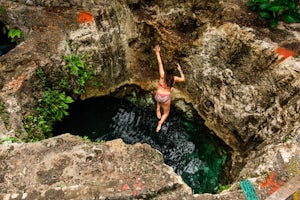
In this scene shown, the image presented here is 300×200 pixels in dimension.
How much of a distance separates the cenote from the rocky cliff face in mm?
401

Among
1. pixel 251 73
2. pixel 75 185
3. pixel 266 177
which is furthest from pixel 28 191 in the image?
pixel 251 73

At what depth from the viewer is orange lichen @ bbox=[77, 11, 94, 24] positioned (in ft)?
25.8

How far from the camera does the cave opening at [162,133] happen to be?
7805mm

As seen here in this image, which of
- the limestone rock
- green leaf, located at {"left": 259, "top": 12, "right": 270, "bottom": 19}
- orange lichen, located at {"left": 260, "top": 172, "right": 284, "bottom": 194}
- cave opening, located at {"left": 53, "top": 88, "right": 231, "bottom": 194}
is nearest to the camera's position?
the limestone rock

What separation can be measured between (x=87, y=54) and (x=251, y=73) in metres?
4.33

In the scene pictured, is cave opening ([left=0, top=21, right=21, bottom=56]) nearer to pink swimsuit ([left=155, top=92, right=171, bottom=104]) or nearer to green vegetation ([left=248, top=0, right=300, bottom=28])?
pink swimsuit ([left=155, top=92, right=171, bottom=104])

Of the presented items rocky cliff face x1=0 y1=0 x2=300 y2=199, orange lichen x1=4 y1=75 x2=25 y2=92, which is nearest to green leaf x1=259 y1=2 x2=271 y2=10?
rocky cliff face x1=0 y1=0 x2=300 y2=199

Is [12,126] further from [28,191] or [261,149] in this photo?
[261,149]

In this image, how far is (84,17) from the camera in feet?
25.9

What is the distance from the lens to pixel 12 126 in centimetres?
580

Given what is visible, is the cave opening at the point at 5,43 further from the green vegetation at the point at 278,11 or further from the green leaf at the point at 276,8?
the green leaf at the point at 276,8

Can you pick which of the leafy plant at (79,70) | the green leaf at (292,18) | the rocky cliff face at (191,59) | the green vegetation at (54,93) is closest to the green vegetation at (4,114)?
the rocky cliff face at (191,59)

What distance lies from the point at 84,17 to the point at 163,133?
152 inches

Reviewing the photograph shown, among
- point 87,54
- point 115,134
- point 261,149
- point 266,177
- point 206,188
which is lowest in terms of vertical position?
point 206,188
